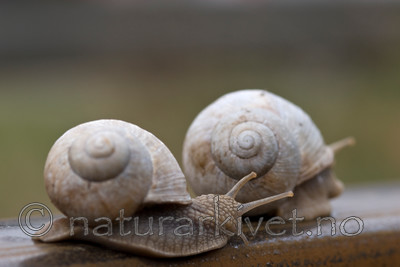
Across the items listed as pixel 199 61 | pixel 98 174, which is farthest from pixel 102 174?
pixel 199 61

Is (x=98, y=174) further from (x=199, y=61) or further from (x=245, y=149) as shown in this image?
(x=199, y=61)

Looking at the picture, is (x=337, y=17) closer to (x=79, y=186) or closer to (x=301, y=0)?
(x=301, y=0)

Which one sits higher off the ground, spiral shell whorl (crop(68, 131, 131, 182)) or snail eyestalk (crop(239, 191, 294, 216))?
spiral shell whorl (crop(68, 131, 131, 182))

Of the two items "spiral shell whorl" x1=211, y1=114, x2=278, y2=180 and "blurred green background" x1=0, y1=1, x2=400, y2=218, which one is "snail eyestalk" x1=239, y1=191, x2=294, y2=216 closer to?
"spiral shell whorl" x1=211, y1=114, x2=278, y2=180

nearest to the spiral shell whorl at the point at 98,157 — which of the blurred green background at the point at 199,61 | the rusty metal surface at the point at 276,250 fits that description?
the rusty metal surface at the point at 276,250

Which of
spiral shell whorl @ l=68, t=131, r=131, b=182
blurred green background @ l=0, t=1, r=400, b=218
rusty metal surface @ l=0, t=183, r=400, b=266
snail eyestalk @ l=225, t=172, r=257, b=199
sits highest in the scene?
blurred green background @ l=0, t=1, r=400, b=218

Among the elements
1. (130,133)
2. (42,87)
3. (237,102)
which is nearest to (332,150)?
(237,102)

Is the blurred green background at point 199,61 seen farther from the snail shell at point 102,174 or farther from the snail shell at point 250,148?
the snail shell at point 102,174

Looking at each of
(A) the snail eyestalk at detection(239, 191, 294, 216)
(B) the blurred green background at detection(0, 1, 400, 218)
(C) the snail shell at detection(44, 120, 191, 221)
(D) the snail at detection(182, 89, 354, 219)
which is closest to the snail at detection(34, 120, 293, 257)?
(C) the snail shell at detection(44, 120, 191, 221)

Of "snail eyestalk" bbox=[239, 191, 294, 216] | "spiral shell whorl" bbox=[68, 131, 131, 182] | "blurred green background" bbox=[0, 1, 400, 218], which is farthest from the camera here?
"blurred green background" bbox=[0, 1, 400, 218]
